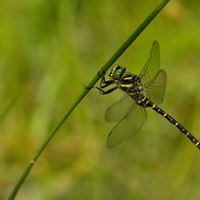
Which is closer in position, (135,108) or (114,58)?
(114,58)

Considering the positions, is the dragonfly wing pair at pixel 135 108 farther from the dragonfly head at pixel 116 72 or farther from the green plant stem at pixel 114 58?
the green plant stem at pixel 114 58

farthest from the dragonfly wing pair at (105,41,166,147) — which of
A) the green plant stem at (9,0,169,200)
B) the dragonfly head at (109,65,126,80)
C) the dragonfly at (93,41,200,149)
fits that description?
the green plant stem at (9,0,169,200)

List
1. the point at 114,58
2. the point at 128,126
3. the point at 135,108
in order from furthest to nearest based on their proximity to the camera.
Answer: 1. the point at 135,108
2. the point at 128,126
3. the point at 114,58

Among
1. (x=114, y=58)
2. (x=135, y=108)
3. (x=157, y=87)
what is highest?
(x=157, y=87)

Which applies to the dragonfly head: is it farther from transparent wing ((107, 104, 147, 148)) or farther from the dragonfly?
transparent wing ((107, 104, 147, 148))

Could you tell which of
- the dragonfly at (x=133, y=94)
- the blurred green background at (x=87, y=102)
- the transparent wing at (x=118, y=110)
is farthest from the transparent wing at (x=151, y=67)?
the blurred green background at (x=87, y=102)

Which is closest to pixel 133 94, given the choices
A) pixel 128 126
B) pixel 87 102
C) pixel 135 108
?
pixel 135 108

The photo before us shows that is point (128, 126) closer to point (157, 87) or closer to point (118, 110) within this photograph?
point (118, 110)
